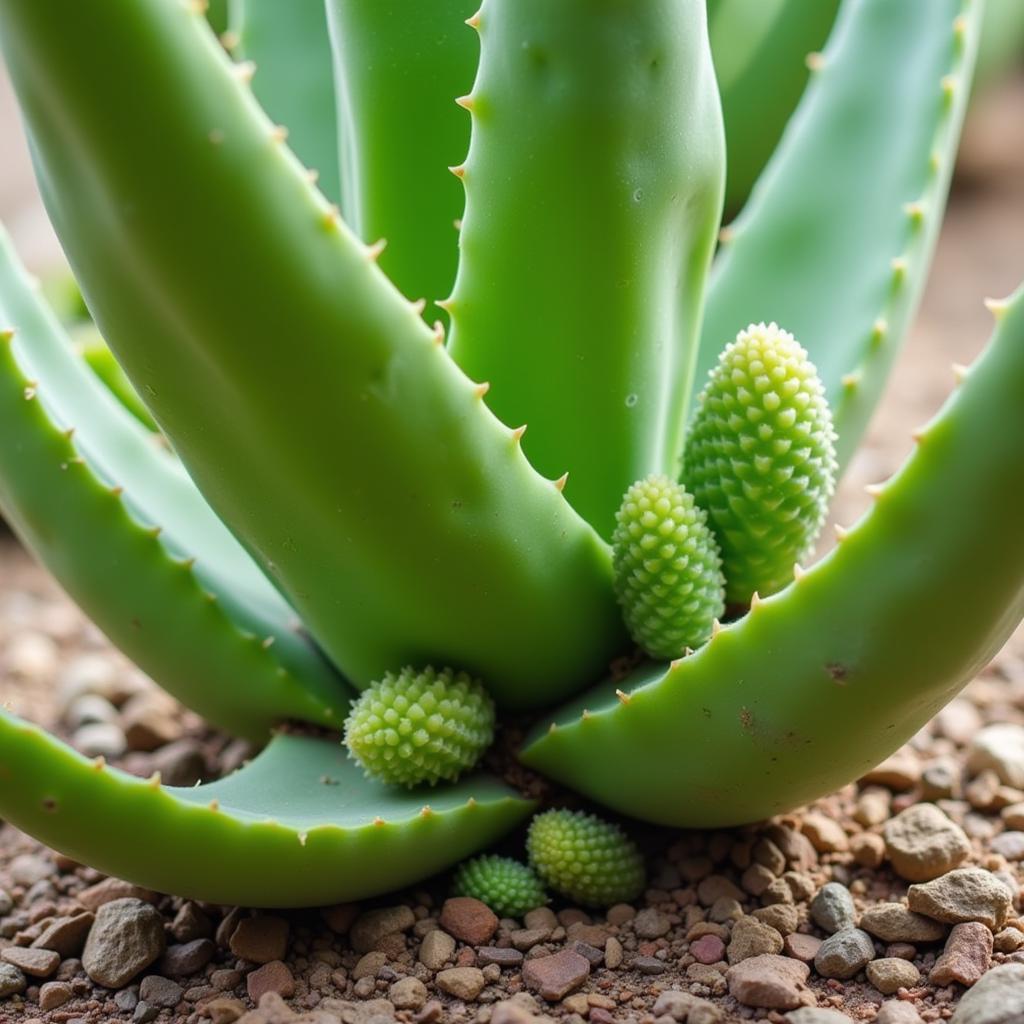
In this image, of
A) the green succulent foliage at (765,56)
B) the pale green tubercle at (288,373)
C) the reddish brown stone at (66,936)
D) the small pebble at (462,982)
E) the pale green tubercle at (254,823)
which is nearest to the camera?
the pale green tubercle at (288,373)

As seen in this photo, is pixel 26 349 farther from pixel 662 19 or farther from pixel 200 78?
pixel 662 19

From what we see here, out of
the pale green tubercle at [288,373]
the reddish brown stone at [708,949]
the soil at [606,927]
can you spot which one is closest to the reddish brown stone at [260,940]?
the soil at [606,927]

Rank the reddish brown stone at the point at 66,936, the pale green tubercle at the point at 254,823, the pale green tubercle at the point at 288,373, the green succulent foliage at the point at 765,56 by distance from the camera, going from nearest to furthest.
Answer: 1. the pale green tubercle at the point at 288,373
2. the pale green tubercle at the point at 254,823
3. the reddish brown stone at the point at 66,936
4. the green succulent foliage at the point at 765,56

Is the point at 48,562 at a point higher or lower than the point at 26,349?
lower

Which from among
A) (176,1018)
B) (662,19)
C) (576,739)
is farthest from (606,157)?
(176,1018)

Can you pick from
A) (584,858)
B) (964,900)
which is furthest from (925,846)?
(584,858)

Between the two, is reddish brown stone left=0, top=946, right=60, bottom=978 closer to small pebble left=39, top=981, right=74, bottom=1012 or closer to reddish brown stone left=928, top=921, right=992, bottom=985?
small pebble left=39, top=981, right=74, bottom=1012

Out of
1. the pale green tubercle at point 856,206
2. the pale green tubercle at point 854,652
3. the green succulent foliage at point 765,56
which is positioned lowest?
the pale green tubercle at point 854,652

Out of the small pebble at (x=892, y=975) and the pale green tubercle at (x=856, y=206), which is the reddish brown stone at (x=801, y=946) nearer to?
the small pebble at (x=892, y=975)
